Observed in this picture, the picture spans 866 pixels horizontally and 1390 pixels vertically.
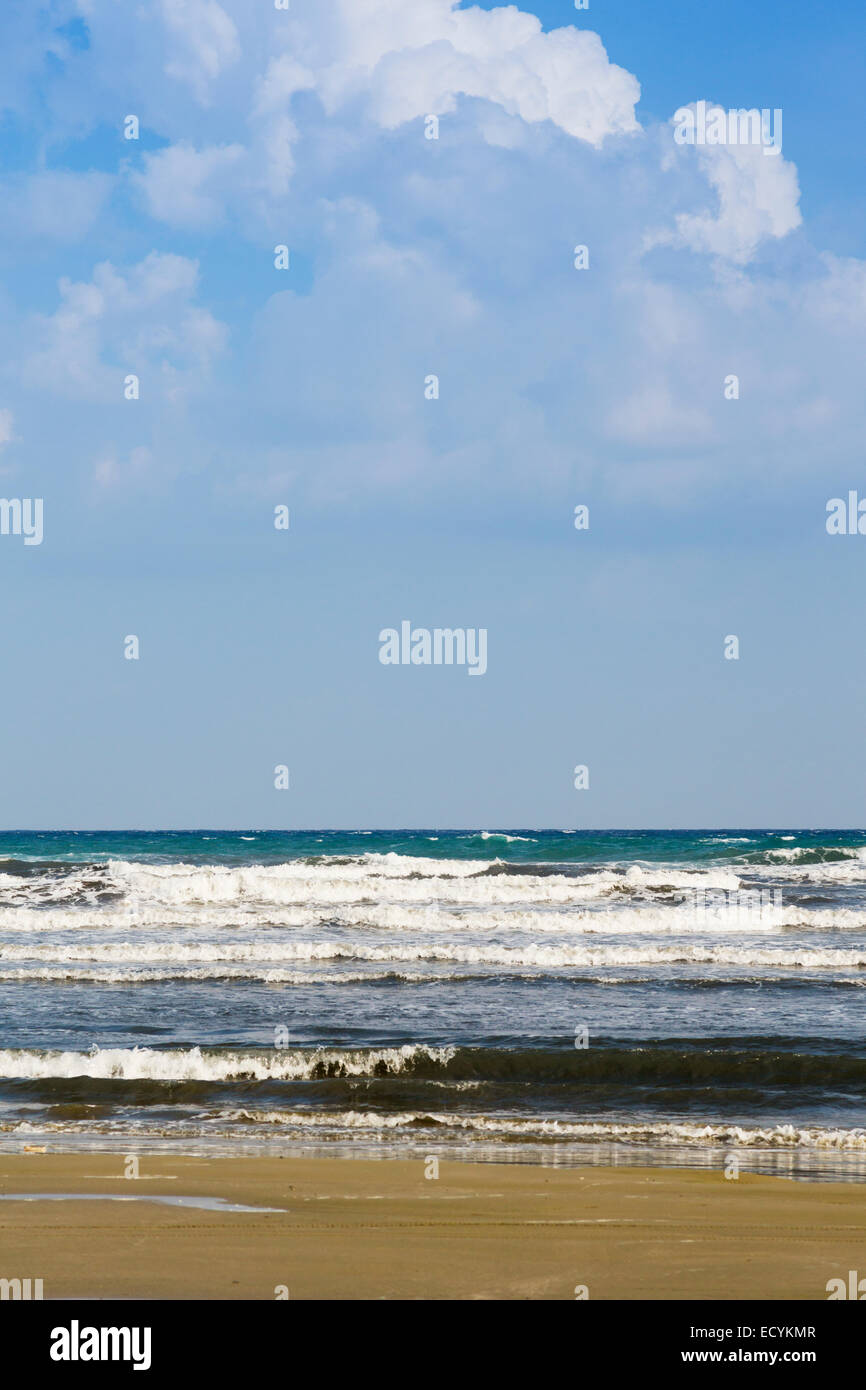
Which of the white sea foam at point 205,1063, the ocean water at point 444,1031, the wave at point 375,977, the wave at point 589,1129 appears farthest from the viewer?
the wave at point 375,977

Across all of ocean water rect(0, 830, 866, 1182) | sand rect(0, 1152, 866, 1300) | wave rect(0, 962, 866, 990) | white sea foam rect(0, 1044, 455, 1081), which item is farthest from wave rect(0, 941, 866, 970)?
sand rect(0, 1152, 866, 1300)

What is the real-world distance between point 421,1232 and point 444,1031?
6.94m

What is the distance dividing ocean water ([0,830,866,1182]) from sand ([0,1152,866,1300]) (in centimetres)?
85

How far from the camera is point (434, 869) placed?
143 ft

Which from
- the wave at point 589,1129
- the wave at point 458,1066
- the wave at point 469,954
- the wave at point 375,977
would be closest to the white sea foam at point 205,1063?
the wave at point 458,1066

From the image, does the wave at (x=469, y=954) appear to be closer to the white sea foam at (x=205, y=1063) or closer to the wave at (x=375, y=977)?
the wave at (x=375, y=977)

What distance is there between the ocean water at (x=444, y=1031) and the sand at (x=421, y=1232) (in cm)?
85

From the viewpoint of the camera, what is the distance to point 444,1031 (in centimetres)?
1381

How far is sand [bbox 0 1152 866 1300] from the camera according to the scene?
5949 millimetres

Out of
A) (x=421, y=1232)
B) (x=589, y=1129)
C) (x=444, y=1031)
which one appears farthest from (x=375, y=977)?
(x=421, y=1232)

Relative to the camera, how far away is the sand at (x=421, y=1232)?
5949mm
